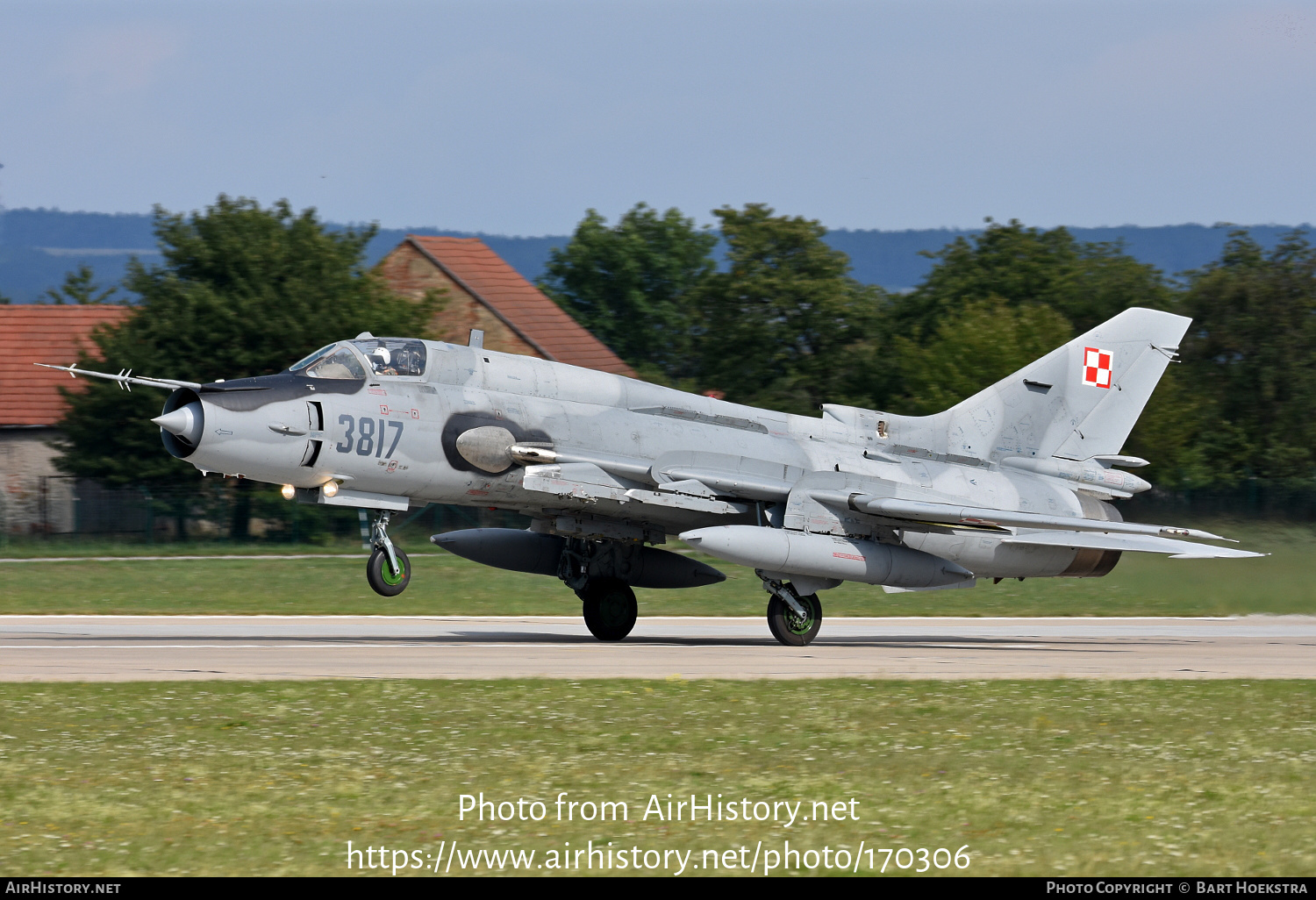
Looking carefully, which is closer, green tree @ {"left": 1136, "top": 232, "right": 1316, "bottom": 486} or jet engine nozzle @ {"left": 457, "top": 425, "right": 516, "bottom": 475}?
jet engine nozzle @ {"left": 457, "top": 425, "right": 516, "bottom": 475}

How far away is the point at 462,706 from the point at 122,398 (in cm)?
3344

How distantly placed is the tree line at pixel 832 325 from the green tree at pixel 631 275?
617cm

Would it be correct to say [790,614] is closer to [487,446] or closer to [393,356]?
[487,446]

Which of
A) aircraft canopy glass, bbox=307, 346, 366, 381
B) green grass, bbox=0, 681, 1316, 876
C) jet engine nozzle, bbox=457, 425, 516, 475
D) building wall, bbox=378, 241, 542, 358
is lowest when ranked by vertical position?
green grass, bbox=0, 681, 1316, 876

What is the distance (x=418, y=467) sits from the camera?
18.4 meters

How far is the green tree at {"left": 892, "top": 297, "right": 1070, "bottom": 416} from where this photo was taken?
47781 millimetres

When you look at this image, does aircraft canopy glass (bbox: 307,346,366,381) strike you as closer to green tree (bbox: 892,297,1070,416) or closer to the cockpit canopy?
the cockpit canopy

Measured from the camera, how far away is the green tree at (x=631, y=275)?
3484 inches

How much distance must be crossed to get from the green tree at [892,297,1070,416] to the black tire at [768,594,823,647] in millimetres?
26826

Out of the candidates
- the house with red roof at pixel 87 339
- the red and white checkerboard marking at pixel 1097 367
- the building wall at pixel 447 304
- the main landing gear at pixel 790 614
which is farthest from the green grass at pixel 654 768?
the building wall at pixel 447 304

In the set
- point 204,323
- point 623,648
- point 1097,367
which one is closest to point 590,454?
point 623,648

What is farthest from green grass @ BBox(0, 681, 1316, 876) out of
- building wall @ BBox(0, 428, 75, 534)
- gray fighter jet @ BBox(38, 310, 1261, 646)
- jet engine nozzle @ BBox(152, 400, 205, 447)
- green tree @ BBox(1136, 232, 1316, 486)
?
green tree @ BBox(1136, 232, 1316, 486)

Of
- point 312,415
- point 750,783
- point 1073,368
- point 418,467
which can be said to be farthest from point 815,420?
point 750,783
